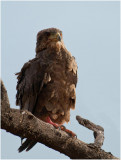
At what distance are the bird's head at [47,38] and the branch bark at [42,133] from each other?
2154 millimetres

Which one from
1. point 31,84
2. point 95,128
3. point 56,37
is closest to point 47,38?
point 56,37

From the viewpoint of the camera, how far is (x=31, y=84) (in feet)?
18.2

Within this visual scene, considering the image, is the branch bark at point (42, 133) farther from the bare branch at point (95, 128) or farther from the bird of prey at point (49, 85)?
the bird of prey at point (49, 85)

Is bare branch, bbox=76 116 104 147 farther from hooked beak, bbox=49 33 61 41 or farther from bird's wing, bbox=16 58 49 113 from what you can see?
hooked beak, bbox=49 33 61 41

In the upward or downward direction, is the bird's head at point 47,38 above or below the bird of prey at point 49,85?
above

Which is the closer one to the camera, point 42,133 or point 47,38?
point 42,133

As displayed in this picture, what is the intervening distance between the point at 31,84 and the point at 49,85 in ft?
1.05

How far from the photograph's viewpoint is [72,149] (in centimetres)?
423

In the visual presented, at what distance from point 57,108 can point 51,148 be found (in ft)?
4.49

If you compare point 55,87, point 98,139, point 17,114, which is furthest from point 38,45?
point 17,114

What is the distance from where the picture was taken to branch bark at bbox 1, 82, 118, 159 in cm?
348

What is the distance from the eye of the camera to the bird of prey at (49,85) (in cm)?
541

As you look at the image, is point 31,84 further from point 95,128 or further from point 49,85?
point 95,128

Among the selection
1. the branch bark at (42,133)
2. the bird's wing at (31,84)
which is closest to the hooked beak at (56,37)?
the bird's wing at (31,84)
